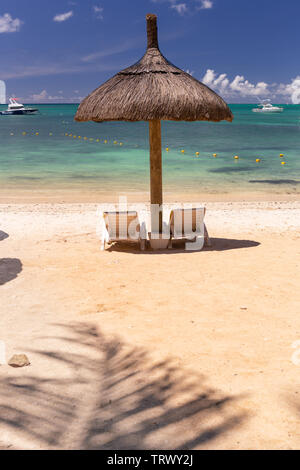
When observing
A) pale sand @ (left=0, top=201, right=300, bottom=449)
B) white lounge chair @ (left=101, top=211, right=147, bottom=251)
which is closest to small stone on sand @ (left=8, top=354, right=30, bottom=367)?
pale sand @ (left=0, top=201, right=300, bottom=449)

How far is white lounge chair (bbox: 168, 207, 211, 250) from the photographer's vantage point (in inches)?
273

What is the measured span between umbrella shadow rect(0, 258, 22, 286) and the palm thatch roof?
7.81 ft

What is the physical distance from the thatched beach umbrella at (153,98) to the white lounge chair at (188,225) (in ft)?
2.24

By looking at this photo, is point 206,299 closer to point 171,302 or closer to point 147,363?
point 171,302

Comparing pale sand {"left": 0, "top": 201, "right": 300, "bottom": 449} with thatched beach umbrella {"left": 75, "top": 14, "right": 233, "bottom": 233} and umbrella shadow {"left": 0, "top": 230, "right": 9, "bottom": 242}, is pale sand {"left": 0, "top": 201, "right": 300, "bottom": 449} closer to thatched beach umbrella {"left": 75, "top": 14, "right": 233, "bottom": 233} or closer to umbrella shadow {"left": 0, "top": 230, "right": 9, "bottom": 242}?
umbrella shadow {"left": 0, "top": 230, "right": 9, "bottom": 242}

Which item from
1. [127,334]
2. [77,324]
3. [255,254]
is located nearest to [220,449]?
[127,334]

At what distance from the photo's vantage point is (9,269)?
5941 millimetres

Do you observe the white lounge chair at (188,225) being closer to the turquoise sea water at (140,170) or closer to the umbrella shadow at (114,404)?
the umbrella shadow at (114,404)

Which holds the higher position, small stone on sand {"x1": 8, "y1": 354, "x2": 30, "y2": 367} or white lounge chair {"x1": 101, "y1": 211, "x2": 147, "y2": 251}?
white lounge chair {"x1": 101, "y1": 211, "x2": 147, "y2": 251}

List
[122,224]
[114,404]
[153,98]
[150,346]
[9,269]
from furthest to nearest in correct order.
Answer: [122,224]
[153,98]
[9,269]
[150,346]
[114,404]

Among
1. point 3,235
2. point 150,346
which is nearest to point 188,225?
point 3,235

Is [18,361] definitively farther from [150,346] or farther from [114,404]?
[150,346]

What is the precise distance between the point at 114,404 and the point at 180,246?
453 cm

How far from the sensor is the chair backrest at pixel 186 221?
693cm
